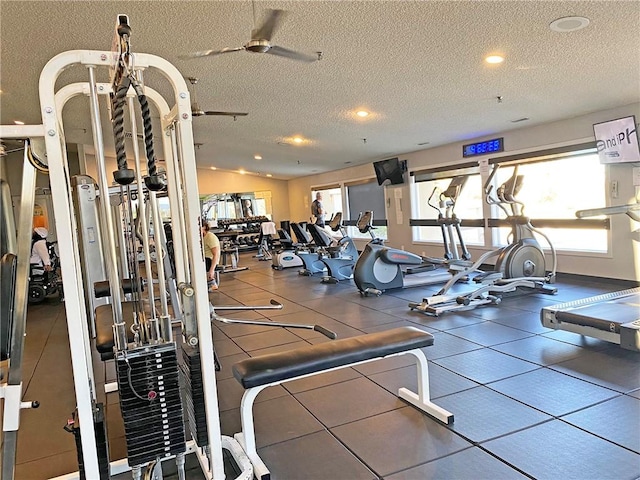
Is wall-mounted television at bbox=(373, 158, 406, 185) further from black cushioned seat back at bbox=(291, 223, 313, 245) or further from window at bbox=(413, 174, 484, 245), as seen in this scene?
black cushioned seat back at bbox=(291, 223, 313, 245)

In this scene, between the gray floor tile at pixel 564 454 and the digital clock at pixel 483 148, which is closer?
the gray floor tile at pixel 564 454

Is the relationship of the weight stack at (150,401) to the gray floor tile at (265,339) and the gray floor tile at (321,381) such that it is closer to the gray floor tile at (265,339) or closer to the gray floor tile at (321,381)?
the gray floor tile at (321,381)

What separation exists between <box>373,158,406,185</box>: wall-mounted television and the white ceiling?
7.14ft

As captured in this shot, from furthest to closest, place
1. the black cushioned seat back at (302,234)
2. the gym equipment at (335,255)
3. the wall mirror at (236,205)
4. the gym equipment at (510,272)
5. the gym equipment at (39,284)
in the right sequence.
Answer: the wall mirror at (236,205), the black cushioned seat back at (302,234), the gym equipment at (335,255), the gym equipment at (39,284), the gym equipment at (510,272)

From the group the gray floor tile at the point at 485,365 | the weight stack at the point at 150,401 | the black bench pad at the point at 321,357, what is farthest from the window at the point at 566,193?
the weight stack at the point at 150,401

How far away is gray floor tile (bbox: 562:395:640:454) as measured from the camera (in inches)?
86.8

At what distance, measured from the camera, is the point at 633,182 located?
5.47 meters

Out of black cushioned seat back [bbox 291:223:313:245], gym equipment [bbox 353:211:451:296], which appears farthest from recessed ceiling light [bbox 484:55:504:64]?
black cushioned seat back [bbox 291:223:313:245]

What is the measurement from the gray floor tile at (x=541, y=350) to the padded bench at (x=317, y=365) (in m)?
1.14

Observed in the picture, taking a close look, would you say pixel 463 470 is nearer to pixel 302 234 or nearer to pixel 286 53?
pixel 286 53

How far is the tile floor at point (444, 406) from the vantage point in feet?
6.89

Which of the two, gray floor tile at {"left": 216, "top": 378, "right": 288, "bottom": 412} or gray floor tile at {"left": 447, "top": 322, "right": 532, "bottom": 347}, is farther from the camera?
gray floor tile at {"left": 447, "top": 322, "right": 532, "bottom": 347}

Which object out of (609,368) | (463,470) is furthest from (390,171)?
(463,470)

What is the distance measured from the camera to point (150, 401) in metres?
1.62
